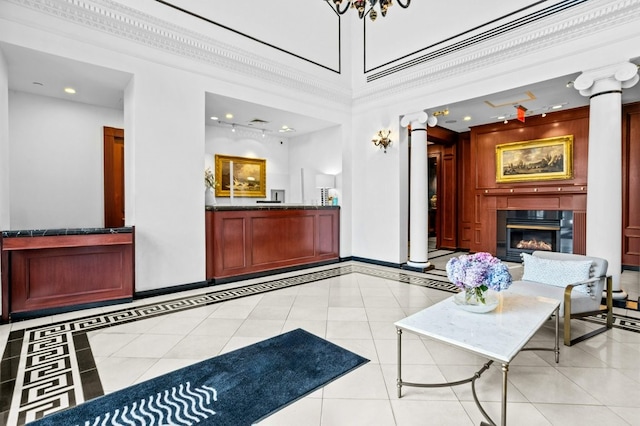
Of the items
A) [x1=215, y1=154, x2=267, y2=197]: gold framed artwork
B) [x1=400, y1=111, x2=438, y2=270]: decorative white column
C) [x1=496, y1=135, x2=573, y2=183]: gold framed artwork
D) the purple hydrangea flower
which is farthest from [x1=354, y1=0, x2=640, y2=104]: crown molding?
the purple hydrangea flower

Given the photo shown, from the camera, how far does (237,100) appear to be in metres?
5.25

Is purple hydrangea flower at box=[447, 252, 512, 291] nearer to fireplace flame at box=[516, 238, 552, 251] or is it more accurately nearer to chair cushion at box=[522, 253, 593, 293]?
chair cushion at box=[522, 253, 593, 293]

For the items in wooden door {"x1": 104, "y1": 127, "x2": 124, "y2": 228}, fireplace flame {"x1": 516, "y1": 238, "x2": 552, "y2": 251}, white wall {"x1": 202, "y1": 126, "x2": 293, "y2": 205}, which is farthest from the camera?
white wall {"x1": 202, "y1": 126, "x2": 293, "y2": 205}

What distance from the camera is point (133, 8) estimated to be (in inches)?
157

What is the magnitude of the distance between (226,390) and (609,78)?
17.8ft

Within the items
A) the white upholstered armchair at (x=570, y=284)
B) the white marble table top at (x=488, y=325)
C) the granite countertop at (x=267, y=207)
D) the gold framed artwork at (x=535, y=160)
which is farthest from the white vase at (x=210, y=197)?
the gold framed artwork at (x=535, y=160)

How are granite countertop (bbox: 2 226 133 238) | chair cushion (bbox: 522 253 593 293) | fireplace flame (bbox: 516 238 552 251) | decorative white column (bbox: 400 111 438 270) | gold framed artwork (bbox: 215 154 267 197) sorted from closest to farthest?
chair cushion (bbox: 522 253 593 293), granite countertop (bbox: 2 226 133 238), decorative white column (bbox: 400 111 438 270), fireplace flame (bbox: 516 238 552 251), gold framed artwork (bbox: 215 154 267 197)

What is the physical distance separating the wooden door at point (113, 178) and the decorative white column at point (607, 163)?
717cm

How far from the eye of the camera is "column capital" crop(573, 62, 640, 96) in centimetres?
374

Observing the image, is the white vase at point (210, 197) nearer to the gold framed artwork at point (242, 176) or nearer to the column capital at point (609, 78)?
the gold framed artwork at point (242, 176)

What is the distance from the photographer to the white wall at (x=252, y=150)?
6934 millimetres

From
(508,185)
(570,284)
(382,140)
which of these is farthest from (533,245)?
(570,284)

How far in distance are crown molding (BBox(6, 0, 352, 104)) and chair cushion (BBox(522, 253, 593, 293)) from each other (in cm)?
470

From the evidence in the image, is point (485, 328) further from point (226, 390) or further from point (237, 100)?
point (237, 100)
